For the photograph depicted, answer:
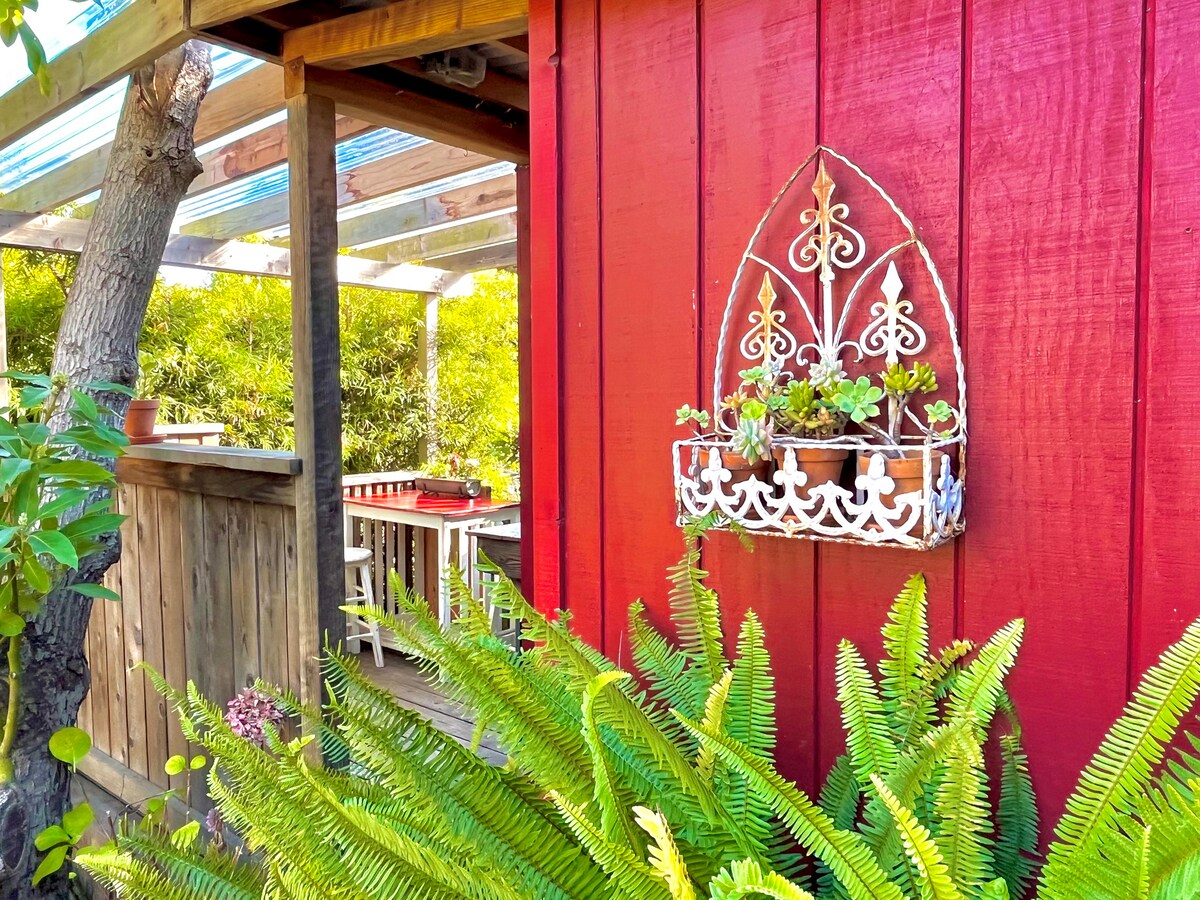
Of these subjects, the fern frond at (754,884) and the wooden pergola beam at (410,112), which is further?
the wooden pergola beam at (410,112)

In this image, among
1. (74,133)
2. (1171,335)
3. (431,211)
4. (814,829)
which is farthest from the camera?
(431,211)

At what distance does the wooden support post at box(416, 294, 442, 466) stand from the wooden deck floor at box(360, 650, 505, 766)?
2.29 meters

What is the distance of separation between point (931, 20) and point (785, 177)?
228mm

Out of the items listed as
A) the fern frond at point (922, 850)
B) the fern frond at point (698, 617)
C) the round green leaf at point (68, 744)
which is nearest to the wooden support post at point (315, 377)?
the round green leaf at point (68, 744)

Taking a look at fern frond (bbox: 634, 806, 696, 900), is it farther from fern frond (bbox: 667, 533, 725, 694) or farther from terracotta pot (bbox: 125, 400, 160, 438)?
terracotta pot (bbox: 125, 400, 160, 438)

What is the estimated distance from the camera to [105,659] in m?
2.68

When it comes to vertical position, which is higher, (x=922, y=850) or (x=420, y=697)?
(x=922, y=850)

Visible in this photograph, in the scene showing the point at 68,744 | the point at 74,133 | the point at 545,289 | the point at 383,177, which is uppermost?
the point at 74,133

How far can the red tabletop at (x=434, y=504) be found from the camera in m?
3.64

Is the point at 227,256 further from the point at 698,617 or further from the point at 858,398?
the point at 858,398

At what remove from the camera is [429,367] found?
5.71 meters

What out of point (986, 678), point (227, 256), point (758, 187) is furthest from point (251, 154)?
point (986, 678)

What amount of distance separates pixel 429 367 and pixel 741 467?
4960 mm

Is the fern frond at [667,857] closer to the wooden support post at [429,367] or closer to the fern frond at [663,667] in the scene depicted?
the fern frond at [663,667]
